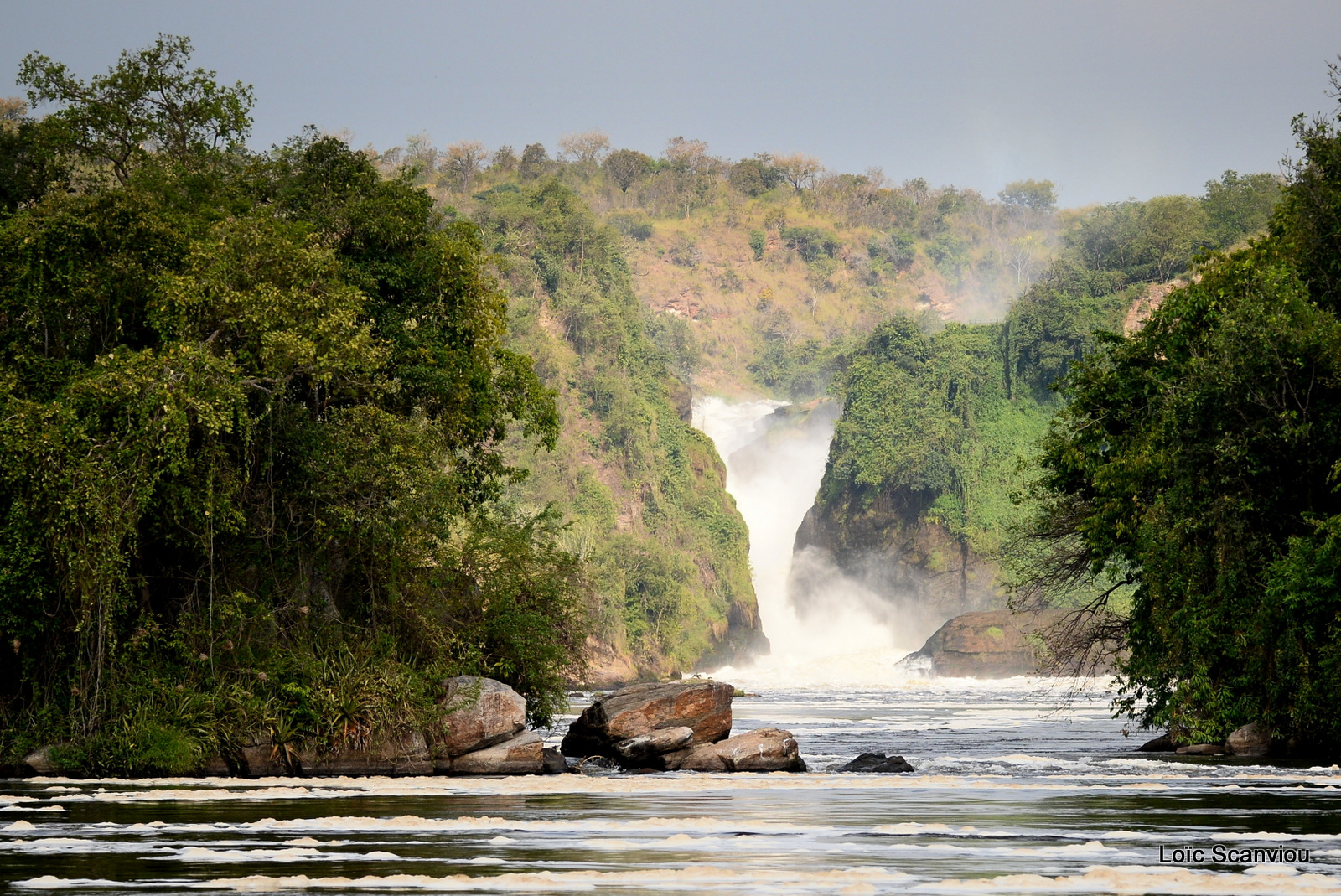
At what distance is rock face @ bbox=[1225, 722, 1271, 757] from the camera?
933 inches

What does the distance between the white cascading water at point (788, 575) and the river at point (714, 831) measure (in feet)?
199

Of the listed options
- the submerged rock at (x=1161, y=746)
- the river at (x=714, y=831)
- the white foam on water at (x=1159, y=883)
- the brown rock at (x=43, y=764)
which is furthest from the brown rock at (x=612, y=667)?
the white foam on water at (x=1159, y=883)

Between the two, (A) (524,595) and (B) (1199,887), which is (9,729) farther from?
(B) (1199,887)

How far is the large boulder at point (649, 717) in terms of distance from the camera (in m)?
24.2

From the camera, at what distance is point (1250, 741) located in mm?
23828

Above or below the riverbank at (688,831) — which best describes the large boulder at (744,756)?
below

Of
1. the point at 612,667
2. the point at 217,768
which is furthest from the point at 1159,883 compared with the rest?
the point at 612,667

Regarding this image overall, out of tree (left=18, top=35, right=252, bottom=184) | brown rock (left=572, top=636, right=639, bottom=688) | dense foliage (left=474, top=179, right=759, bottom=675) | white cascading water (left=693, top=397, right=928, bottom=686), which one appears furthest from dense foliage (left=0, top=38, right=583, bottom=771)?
dense foliage (left=474, top=179, right=759, bottom=675)

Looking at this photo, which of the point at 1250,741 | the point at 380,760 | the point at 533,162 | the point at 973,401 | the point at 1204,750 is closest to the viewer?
the point at 380,760

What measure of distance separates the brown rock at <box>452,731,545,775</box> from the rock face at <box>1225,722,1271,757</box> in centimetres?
1227

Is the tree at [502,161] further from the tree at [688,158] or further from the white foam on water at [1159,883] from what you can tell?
the white foam on water at [1159,883]

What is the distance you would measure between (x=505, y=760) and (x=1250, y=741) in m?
13.2

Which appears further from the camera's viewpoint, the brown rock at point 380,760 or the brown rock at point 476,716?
the brown rock at point 476,716

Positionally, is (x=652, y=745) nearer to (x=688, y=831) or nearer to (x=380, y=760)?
(x=380, y=760)
